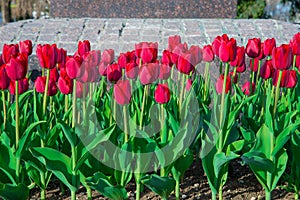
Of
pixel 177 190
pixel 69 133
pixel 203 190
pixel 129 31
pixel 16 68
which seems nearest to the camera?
pixel 16 68

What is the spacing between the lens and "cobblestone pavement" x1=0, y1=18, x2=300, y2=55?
17.2ft

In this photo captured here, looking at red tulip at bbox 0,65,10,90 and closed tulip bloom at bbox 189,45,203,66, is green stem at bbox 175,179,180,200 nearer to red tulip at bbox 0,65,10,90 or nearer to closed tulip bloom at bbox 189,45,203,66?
closed tulip bloom at bbox 189,45,203,66

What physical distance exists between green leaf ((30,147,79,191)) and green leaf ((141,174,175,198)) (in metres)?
0.31

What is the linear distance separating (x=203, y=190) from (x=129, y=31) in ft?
9.24

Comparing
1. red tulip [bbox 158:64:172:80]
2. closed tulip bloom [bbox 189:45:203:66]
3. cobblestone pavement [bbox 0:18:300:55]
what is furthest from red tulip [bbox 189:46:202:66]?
cobblestone pavement [bbox 0:18:300:55]

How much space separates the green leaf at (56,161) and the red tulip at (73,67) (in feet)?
1.02

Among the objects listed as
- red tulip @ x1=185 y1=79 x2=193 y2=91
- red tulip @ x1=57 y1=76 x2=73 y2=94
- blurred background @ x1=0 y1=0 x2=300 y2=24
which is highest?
red tulip @ x1=57 y1=76 x2=73 y2=94

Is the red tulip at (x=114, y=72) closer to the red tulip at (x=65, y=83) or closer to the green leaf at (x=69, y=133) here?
the red tulip at (x=65, y=83)

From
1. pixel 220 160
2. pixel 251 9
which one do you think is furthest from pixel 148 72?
pixel 251 9

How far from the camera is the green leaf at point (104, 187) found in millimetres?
2387

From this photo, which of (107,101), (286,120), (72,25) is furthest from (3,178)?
(72,25)

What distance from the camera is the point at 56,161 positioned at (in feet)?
8.03

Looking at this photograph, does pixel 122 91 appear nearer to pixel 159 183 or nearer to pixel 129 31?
pixel 159 183

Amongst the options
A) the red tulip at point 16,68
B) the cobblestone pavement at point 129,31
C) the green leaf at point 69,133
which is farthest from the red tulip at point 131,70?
the cobblestone pavement at point 129,31
